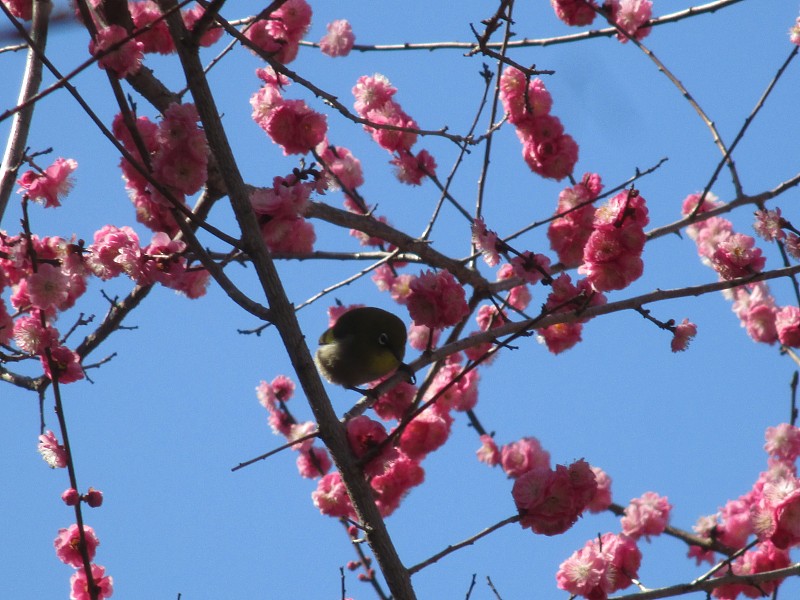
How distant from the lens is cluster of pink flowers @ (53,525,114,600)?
10.5 ft

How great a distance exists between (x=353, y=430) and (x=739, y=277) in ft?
5.13

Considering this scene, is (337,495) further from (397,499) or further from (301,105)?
(301,105)

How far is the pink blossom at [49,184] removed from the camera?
3418 mm

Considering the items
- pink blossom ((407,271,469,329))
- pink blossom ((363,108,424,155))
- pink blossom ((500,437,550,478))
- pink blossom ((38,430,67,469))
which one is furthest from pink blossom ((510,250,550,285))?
pink blossom ((500,437,550,478))

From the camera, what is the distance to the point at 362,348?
4.68m

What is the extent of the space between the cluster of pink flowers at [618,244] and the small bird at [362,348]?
1739mm

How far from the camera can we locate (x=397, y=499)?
438 cm

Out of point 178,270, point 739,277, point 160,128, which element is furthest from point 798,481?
point 160,128

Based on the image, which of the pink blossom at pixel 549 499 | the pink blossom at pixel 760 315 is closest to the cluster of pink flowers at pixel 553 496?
the pink blossom at pixel 549 499

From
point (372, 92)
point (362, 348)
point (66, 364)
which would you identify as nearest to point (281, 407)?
point (362, 348)

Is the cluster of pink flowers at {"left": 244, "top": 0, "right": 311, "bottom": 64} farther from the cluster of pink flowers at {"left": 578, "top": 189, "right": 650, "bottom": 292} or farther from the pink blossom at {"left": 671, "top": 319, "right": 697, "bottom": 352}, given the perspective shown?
the pink blossom at {"left": 671, "top": 319, "right": 697, "bottom": 352}

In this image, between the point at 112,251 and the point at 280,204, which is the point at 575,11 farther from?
the point at 112,251

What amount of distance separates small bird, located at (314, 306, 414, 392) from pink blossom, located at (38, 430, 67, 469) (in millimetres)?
1927

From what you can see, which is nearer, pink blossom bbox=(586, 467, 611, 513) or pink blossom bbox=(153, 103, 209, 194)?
pink blossom bbox=(153, 103, 209, 194)
